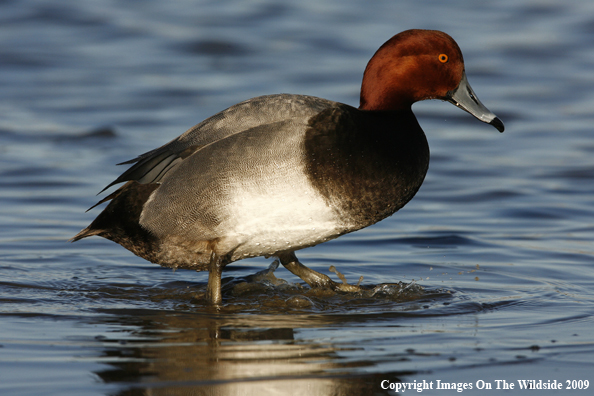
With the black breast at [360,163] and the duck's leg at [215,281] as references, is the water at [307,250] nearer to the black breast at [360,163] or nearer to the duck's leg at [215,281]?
the duck's leg at [215,281]

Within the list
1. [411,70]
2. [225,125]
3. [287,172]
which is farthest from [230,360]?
[411,70]

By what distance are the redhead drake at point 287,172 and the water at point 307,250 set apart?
1.16ft

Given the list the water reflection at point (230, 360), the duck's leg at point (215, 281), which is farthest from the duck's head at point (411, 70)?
the water reflection at point (230, 360)

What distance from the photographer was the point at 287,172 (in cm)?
392

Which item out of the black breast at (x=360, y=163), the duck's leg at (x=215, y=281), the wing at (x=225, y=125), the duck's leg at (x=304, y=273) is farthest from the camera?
the duck's leg at (x=304, y=273)

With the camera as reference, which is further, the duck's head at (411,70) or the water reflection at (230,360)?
the duck's head at (411,70)

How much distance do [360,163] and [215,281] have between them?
102 centimetres

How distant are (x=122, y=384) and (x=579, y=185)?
5.29 metres

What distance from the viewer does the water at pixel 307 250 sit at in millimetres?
3150

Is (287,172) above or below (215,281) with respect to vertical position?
above

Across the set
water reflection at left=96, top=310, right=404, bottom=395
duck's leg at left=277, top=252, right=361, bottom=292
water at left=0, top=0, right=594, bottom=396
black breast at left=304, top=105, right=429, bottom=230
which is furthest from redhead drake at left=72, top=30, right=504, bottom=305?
water reflection at left=96, top=310, right=404, bottom=395

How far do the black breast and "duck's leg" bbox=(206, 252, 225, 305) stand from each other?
74cm

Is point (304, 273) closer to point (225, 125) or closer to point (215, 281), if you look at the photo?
point (215, 281)

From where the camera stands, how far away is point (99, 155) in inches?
303
